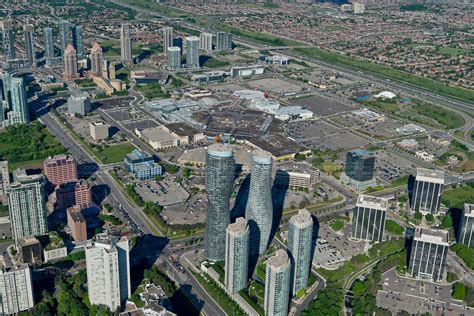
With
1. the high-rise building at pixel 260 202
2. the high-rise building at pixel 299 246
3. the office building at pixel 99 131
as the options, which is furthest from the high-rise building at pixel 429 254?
the office building at pixel 99 131

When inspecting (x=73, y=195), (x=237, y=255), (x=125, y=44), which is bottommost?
(x=73, y=195)

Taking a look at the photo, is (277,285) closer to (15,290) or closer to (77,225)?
(15,290)

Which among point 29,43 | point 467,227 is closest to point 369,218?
point 467,227

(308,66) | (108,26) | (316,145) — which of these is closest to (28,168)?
(316,145)

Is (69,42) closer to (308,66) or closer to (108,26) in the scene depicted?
(108,26)


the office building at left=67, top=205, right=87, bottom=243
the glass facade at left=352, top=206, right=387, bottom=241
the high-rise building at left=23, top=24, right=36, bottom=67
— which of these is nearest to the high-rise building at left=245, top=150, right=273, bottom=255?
the glass facade at left=352, top=206, right=387, bottom=241

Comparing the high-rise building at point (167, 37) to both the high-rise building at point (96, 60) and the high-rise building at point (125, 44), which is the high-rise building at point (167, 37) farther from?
the high-rise building at point (96, 60)
